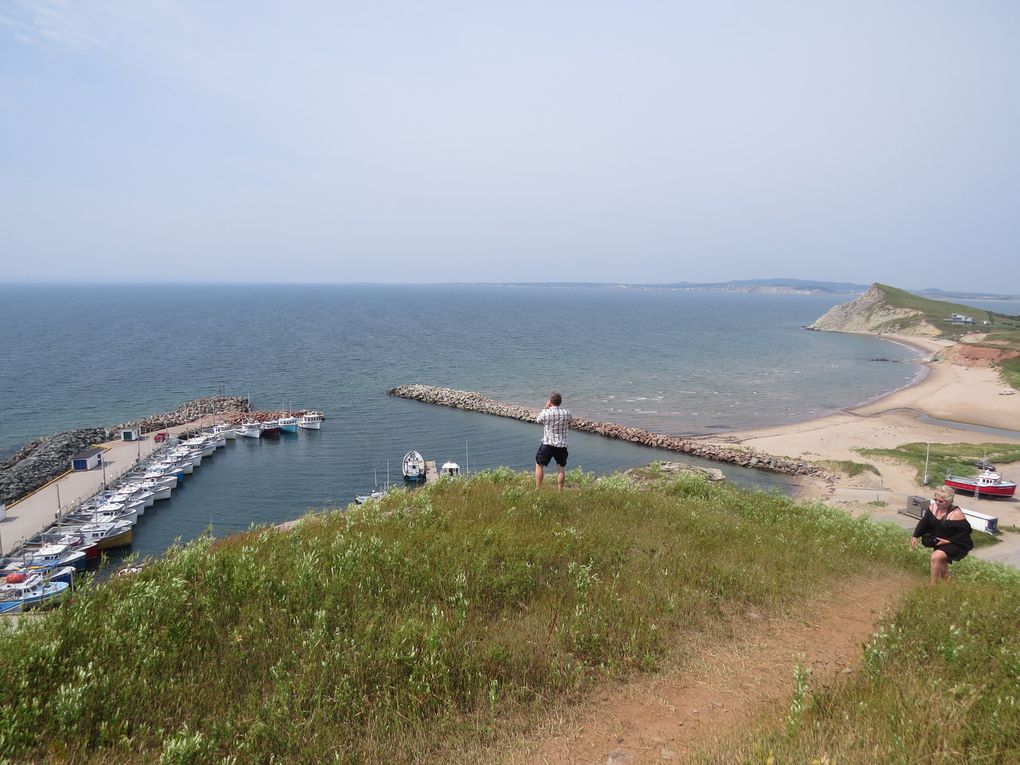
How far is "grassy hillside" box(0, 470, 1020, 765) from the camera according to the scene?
4.63 metres

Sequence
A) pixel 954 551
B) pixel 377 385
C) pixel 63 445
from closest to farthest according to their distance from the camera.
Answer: pixel 954 551, pixel 63 445, pixel 377 385

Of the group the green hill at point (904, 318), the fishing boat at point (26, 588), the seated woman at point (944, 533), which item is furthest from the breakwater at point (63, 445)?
the green hill at point (904, 318)

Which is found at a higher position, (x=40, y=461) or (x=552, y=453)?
(x=552, y=453)

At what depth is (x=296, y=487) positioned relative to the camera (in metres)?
39.6

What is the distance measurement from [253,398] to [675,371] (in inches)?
2307

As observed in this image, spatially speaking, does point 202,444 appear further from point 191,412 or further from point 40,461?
point 191,412

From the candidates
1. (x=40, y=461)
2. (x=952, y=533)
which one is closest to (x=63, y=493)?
(x=40, y=461)

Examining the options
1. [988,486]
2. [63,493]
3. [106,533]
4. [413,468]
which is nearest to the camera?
[106,533]

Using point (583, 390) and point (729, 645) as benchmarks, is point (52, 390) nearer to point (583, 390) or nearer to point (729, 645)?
point (583, 390)

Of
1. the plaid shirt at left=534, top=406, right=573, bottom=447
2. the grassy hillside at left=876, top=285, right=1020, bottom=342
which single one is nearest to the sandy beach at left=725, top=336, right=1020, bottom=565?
the plaid shirt at left=534, top=406, right=573, bottom=447

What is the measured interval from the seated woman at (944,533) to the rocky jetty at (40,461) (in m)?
46.2

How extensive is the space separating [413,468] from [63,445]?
2828 centimetres

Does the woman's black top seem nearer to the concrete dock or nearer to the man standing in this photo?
the man standing

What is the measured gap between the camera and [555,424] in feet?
40.0
